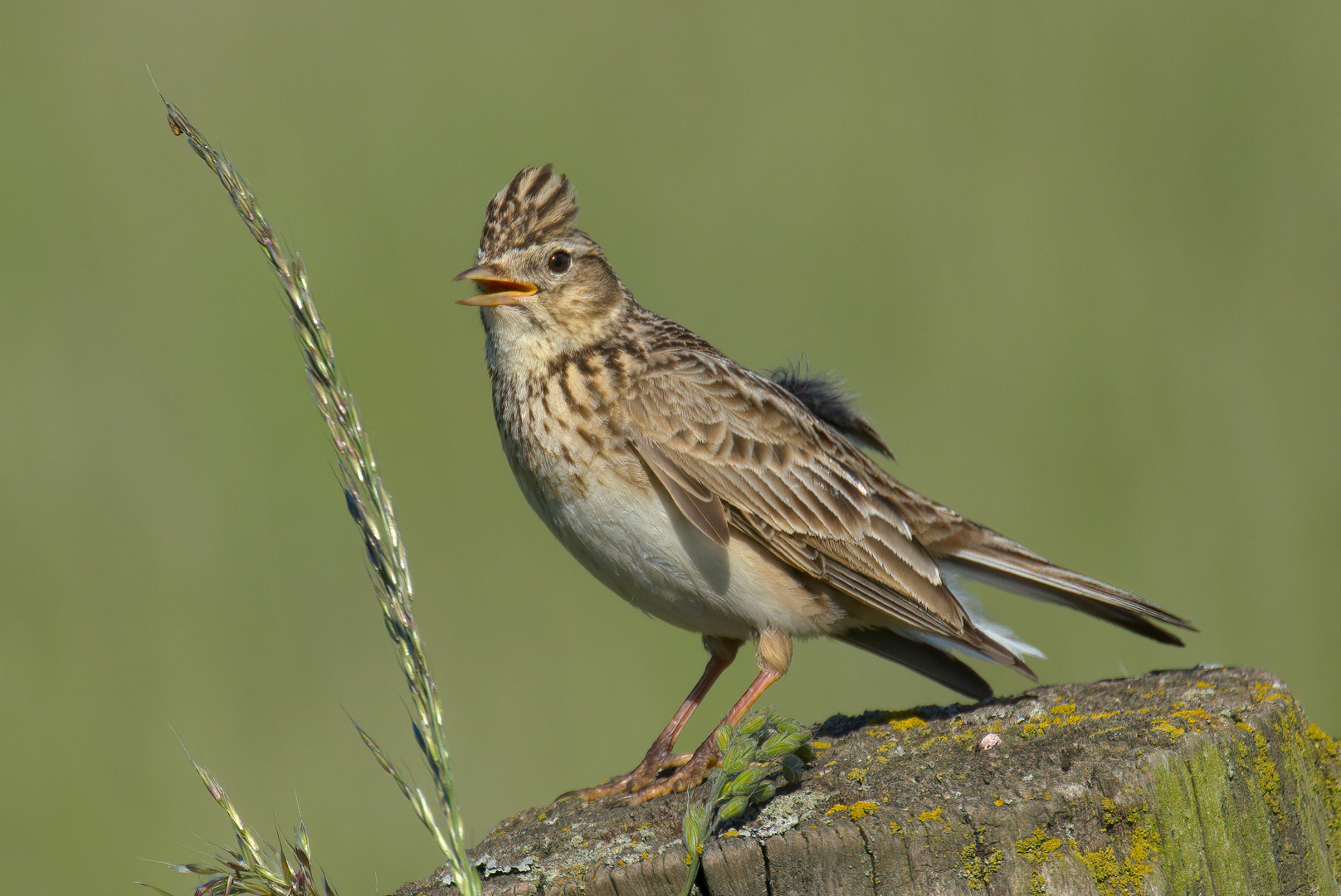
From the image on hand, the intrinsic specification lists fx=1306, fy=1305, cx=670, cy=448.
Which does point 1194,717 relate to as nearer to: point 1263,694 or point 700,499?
point 1263,694

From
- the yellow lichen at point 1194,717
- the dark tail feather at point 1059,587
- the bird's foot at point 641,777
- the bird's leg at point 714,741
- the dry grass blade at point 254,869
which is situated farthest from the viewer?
the dark tail feather at point 1059,587

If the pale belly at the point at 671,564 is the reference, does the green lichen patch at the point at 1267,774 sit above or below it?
below

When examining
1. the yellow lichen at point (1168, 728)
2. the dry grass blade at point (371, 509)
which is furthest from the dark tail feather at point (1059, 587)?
the dry grass blade at point (371, 509)

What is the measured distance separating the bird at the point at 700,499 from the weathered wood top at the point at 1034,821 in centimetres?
93

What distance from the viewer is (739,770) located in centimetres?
277

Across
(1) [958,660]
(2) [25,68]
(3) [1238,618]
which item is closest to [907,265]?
(3) [1238,618]

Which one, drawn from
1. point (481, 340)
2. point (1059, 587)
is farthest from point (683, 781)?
point (481, 340)

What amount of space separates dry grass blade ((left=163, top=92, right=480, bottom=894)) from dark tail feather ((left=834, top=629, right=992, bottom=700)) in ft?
9.82

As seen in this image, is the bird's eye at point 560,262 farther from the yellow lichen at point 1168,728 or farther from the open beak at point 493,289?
the yellow lichen at point 1168,728

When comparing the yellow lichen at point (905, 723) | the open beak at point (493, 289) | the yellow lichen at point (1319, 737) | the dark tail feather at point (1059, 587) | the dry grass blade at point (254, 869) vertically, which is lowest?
the dry grass blade at point (254, 869)

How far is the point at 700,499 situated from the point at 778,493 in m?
0.36

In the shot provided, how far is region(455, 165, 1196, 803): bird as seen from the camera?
464 centimetres

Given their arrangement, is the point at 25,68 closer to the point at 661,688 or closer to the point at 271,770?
the point at 271,770

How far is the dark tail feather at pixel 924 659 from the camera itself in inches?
195
